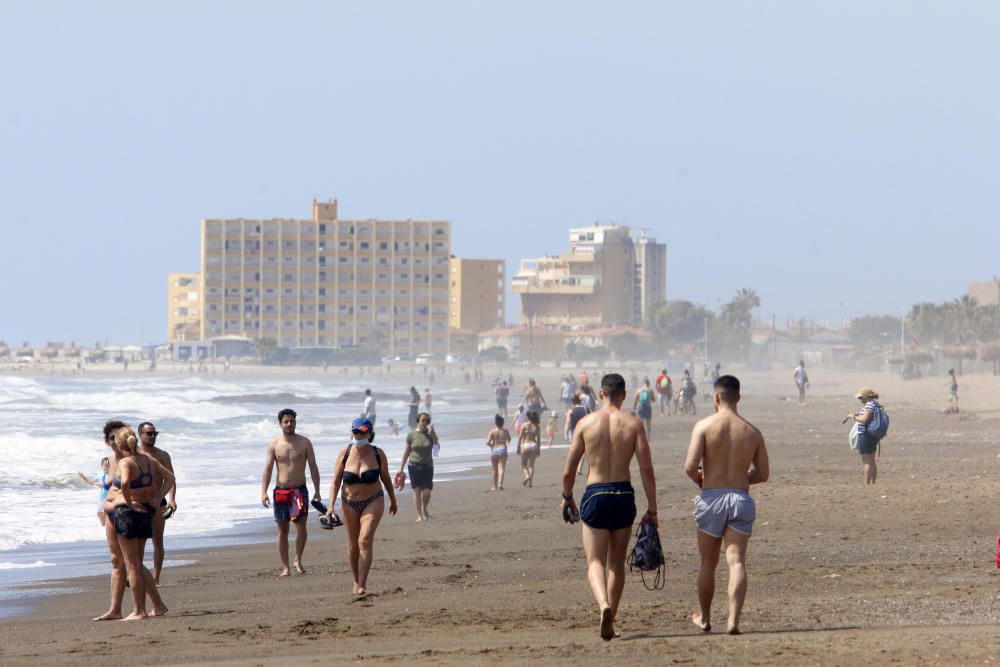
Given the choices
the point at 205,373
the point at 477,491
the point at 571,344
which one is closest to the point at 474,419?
the point at 477,491

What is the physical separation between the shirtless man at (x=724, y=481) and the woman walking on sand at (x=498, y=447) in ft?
35.7

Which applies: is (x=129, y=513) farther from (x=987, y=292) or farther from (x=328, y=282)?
(x=328, y=282)

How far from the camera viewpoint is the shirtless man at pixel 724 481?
766cm

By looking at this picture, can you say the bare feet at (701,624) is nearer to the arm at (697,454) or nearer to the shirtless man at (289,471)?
the arm at (697,454)

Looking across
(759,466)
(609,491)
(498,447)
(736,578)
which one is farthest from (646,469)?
(498,447)

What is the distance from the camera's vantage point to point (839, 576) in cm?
979

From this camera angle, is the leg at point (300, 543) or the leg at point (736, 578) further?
the leg at point (300, 543)

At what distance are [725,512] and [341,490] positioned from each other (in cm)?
376

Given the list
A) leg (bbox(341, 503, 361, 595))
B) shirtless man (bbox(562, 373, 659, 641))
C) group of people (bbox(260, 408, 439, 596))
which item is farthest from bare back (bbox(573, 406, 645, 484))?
leg (bbox(341, 503, 361, 595))

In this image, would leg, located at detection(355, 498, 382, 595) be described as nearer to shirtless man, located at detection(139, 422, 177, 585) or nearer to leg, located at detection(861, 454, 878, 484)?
shirtless man, located at detection(139, 422, 177, 585)

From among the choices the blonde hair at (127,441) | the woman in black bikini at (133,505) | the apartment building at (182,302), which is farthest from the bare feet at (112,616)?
the apartment building at (182,302)

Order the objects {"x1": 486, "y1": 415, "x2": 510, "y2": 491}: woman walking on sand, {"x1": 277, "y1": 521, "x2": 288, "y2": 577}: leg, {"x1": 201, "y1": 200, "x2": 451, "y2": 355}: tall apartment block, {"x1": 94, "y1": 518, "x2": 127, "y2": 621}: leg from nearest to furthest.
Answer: {"x1": 94, "y1": 518, "x2": 127, "y2": 621}: leg
{"x1": 277, "y1": 521, "x2": 288, "y2": 577}: leg
{"x1": 486, "y1": 415, "x2": 510, "y2": 491}: woman walking on sand
{"x1": 201, "y1": 200, "x2": 451, "y2": 355}: tall apartment block

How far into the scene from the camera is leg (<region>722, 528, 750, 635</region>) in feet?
24.8

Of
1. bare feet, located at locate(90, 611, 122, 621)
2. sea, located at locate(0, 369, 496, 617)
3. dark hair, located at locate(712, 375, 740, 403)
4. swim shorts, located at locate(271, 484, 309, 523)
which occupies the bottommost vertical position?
sea, located at locate(0, 369, 496, 617)
